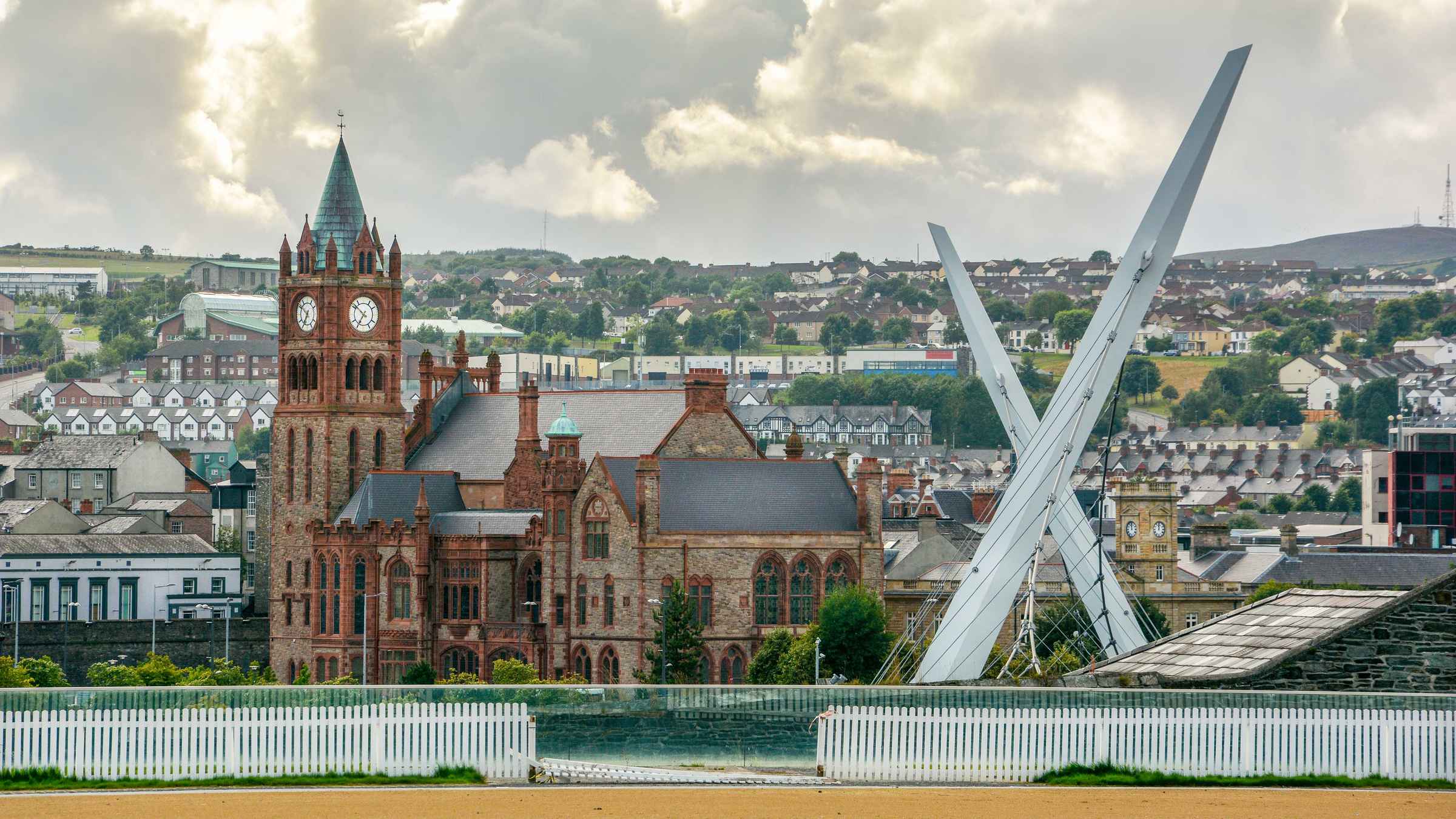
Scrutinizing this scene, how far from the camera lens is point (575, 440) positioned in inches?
4695

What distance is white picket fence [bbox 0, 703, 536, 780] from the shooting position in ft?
165

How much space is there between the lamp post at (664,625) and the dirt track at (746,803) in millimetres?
58343

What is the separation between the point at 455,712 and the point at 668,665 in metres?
59.7

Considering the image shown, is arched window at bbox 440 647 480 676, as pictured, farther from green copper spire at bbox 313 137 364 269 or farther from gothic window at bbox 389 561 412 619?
green copper spire at bbox 313 137 364 269

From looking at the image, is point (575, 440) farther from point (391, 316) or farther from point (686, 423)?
point (391, 316)

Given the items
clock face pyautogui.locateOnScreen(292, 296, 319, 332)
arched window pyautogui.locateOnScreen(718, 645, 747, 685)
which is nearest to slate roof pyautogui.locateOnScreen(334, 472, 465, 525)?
clock face pyautogui.locateOnScreen(292, 296, 319, 332)

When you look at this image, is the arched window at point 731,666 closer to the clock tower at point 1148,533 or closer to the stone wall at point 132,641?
the stone wall at point 132,641

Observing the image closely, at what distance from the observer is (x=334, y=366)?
13112 cm

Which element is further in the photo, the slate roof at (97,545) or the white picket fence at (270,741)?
the slate roof at (97,545)

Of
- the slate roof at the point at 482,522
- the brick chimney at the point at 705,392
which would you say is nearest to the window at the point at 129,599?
the slate roof at the point at 482,522

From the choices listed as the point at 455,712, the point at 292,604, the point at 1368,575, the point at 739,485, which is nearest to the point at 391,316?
the point at 292,604

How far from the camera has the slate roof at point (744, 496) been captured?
379ft

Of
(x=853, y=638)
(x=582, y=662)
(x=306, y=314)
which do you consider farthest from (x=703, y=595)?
(x=306, y=314)

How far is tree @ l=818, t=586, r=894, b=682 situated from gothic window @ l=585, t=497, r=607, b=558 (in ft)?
36.7
